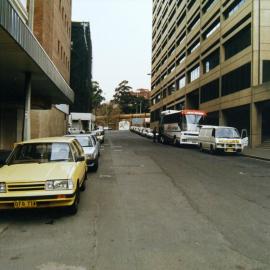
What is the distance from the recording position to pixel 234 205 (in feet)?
28.7

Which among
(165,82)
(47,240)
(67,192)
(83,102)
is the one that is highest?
(165,82)

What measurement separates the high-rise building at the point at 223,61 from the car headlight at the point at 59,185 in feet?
86.3

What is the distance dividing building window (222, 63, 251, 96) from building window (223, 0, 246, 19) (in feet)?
21.1

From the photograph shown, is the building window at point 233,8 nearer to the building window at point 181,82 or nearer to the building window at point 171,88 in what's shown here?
the building window at point 181,82

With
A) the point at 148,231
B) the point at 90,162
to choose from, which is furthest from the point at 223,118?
the point at 148,231

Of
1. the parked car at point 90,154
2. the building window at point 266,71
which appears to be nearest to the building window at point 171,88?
the building window at point 266,71

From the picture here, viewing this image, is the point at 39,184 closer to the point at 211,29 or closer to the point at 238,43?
the point at 238,43

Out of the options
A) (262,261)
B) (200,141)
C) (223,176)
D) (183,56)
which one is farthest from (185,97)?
(262,261)

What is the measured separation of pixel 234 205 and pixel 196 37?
4871 cm

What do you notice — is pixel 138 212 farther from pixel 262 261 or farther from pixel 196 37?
pixel 196 37

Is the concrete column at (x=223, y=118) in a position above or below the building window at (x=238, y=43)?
below

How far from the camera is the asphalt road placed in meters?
5.02

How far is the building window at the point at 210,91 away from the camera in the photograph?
44.3 m

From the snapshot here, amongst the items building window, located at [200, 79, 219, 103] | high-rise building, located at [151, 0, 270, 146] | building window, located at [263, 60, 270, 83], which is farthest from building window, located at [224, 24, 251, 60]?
building window, located at [200, 79, 219, 103]
